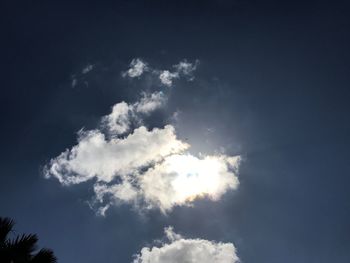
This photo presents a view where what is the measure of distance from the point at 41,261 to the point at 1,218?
2699mm

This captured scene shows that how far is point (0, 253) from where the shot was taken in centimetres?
1636

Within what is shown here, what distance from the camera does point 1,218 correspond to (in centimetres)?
1789

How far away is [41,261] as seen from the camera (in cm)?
1680

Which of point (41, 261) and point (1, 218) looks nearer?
point (41, 261)

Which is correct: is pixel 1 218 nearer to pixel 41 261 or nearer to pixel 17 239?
pixel 17 239

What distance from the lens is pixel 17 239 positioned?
1703 cm

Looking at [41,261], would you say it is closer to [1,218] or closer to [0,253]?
[0,253]

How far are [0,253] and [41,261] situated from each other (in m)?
1.55

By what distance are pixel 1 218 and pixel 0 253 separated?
193 centimetres

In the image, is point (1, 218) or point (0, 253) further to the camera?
point (1, 218)

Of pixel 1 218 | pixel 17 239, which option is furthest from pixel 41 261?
A: pixel 1 218

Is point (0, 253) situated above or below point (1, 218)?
below

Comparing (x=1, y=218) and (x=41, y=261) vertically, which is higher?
(x=1, y=218)
